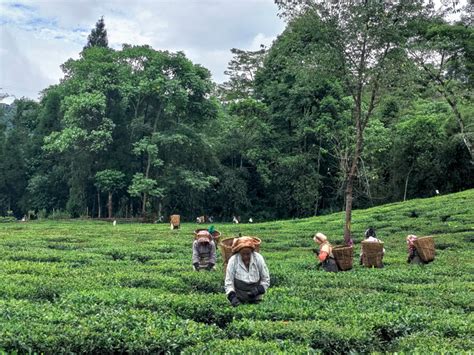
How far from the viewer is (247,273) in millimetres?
6648

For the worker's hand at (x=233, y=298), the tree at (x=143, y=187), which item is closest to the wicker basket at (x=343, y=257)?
the worker's hand at (x=233, y=298)

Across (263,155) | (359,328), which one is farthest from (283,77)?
(359,328)

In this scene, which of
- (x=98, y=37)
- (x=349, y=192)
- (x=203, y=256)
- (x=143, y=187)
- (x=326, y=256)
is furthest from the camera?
(x=98, y=37)

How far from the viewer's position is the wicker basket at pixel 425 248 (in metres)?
11.7

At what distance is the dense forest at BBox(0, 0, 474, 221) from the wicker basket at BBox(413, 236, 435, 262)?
19754mm

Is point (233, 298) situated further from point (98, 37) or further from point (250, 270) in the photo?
point (98, 37)

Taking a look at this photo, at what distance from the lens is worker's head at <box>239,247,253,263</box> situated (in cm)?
666

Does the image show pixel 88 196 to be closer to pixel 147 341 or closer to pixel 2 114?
pixel 2 114

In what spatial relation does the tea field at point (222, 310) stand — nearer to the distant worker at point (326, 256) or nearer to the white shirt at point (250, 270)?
the distant worker at point (326, 256)

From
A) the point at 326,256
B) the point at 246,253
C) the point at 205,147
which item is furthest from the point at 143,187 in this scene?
the point at 246,253

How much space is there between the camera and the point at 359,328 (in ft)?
17.8

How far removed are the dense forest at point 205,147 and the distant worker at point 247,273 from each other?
25.5 metres

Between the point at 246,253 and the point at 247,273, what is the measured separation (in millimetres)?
263

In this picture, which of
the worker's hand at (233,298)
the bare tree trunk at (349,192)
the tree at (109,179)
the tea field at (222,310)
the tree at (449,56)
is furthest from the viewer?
the tree at (109,179)
